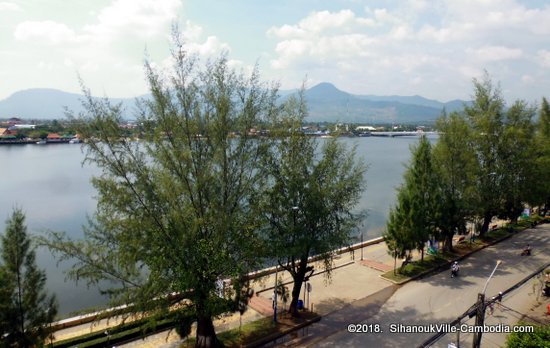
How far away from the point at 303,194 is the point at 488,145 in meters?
22.6

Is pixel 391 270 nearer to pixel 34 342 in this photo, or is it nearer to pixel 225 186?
pixel 225 186

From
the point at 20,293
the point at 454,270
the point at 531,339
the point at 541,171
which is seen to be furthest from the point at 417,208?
the point at 20,293

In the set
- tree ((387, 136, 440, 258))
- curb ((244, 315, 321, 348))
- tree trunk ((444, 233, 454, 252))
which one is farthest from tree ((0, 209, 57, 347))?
tree trunk ((444, 233, 454, 252))

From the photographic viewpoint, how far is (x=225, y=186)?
1678 cm

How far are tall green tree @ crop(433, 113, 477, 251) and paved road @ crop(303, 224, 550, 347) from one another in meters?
3.37

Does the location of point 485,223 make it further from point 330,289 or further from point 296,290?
point 296,290

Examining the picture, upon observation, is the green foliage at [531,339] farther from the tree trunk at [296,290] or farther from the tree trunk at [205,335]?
the tree trunk at [205,335]

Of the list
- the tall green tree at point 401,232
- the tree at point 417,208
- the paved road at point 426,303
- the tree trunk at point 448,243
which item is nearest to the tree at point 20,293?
the paved road at point 426,303

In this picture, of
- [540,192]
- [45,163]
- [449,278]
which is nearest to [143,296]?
[449,278]

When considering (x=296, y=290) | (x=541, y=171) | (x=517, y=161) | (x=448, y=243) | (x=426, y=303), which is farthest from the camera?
(x=541, y=171)

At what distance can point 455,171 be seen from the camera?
31.0 meters

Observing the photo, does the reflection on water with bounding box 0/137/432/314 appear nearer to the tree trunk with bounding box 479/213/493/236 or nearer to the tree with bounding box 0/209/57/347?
the tree with bounding box 0/209/57/347

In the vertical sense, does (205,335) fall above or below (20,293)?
below

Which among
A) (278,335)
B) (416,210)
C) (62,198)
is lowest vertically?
(278,335)
